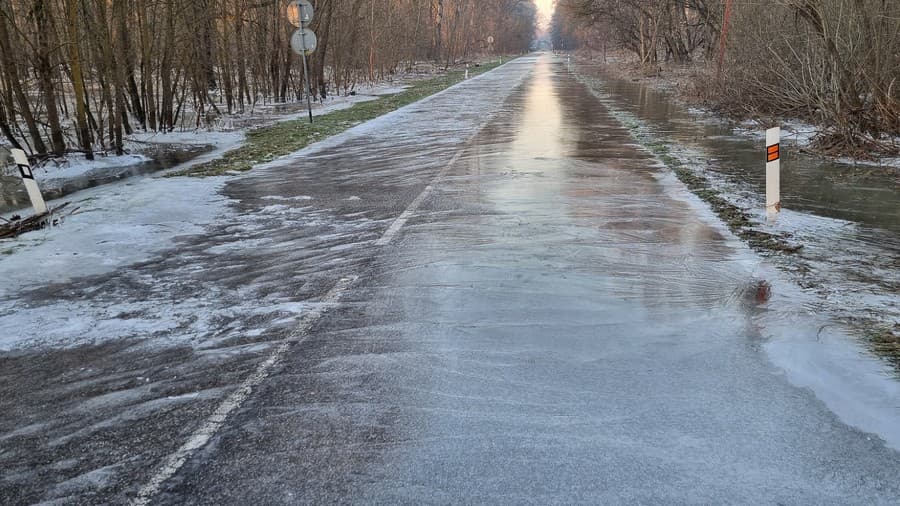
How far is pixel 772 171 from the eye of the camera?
7727 millimetres

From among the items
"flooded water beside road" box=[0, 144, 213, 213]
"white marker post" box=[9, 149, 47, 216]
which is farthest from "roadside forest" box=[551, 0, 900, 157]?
"flooded water beside road" box=[0, 144, 213, 213]

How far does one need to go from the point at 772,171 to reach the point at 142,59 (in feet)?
50.5

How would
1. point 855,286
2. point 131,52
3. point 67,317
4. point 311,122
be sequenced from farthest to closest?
1. point 311,122
2. point 131,52
3. point 855,286
4. point 67,317

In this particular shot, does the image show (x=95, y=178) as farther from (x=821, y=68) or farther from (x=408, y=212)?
(x=821, y=68)

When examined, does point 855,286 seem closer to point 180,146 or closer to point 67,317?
point 67,317

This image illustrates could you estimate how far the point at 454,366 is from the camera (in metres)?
4.03

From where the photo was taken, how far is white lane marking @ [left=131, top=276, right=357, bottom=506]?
294 centimetres

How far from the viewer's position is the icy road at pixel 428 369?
2.98 meters

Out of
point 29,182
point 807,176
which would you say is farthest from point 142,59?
point 807,176

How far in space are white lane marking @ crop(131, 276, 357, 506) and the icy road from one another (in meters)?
0.02

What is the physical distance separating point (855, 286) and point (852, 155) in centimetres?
804

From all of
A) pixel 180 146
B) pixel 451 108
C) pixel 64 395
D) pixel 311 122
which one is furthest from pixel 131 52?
pixel 64 395

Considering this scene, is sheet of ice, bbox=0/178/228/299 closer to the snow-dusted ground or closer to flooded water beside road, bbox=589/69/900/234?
the snow-dusted ground

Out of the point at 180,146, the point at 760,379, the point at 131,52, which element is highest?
the point at 131,52
